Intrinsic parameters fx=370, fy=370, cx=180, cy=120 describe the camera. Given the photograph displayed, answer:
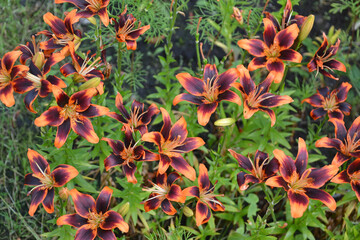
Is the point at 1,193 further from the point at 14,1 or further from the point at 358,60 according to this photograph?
the point at 358,60

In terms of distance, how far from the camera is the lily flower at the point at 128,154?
186cm

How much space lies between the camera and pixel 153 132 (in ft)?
6.08

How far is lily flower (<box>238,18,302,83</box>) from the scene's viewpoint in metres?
1.99

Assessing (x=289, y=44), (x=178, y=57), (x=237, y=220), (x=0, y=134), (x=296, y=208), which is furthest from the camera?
(x=178, y=57)

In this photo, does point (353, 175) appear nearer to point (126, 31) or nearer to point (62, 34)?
point (126, 31)

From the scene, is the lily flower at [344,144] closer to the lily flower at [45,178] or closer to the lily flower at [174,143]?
the lily flower at [174,143]

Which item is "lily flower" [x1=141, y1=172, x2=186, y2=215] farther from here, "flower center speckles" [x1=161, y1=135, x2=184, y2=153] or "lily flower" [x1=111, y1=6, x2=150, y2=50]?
"lily flower" [x1=111, y1=6, x2=150, y2=50]

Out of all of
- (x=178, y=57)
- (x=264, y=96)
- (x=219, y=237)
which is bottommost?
(x=219, y=237)

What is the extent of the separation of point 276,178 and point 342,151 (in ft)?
1.56

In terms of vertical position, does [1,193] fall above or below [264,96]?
below

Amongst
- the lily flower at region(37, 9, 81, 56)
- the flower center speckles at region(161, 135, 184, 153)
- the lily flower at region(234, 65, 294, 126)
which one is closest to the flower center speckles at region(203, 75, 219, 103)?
the lily flower at region(234, 65, 294, 126)

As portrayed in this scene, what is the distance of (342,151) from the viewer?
1978mm

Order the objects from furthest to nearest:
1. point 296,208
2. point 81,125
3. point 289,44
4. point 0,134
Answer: point 0,134
point 289,44
point 81,125
point 296,208

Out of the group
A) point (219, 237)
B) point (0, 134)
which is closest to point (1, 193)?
point (0, 134)
